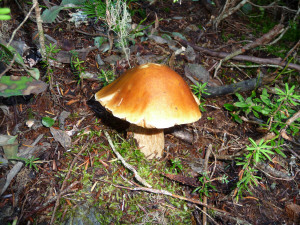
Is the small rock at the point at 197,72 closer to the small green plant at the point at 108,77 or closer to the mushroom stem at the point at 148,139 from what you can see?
the small green plant at the point at 108,77

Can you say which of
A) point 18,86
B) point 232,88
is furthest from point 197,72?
point 18,86

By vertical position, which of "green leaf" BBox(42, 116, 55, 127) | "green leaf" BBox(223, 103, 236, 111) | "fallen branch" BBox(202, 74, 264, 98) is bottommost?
"green leaf" BBox(223, 103, 236, 111)

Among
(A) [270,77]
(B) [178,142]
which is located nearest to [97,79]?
(B) [178,142]

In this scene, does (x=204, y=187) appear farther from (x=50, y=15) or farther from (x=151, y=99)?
(x=50, y=15)

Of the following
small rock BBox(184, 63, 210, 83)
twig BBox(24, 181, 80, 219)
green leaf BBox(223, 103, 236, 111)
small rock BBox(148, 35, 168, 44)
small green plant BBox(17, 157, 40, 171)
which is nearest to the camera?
twig BBox(24, 181, 80, 219)

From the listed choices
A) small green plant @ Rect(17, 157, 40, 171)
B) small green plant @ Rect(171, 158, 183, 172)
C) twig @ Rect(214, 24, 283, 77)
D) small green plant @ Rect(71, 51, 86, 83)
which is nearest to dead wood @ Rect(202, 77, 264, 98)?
twig @ Rect(214, 24, 283, 77)

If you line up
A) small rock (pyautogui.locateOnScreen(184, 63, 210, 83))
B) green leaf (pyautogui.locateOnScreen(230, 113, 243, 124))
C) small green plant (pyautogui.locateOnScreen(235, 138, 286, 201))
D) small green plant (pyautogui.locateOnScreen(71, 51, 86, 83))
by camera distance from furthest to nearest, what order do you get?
small rock (pyautogui.locateOnScreen(184, 63, 210, 83)) → green leaf (pyautogui.locateOnScreen(230, 113, 243, 124)) → small green plant (pyautogui.locateOnScreen(71, 51, 86, 83)) → small green plant (pyautogui.locateOnScreen(235, 138, 286, 201))

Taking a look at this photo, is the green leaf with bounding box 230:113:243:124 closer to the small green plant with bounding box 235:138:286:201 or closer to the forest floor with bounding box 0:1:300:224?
the forest floor with bounding box 0:1:300:224
